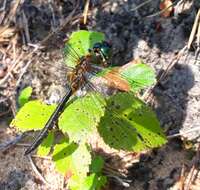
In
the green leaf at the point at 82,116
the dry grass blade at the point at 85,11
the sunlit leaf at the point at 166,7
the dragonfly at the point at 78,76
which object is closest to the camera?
the green leaf at the point at 82,116

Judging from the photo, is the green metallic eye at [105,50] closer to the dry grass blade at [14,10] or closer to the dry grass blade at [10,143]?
the dry grass blade at [10,143]

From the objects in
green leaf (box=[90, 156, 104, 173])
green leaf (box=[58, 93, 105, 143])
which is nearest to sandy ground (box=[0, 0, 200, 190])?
green leaf (box=[90, 156, 104, 173])

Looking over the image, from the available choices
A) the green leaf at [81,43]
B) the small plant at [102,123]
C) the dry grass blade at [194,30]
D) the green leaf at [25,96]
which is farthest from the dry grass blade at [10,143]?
Result: the dry grass blade at [194,30]

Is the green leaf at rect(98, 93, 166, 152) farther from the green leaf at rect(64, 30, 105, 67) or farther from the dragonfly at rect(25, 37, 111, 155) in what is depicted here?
the green leaf at rect(64, 30, 105, 67)

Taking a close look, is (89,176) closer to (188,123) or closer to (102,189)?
(102,189)

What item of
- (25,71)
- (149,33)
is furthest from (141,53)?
(25,71)

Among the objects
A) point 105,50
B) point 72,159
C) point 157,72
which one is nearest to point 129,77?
point 105,50

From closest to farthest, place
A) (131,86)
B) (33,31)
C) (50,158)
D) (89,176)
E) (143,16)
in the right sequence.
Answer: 1. (131,86)
2. (89,176)
3. (50,158)
4. (143,16)
5. (33,31)
